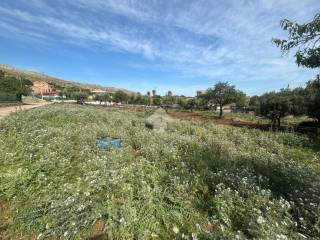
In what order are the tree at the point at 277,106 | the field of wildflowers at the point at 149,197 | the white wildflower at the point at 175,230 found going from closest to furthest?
1. the white wildflower at the point at 175,230
2. the field of wildflowers at the point at 149,197
3. the tree at the point at 277,106

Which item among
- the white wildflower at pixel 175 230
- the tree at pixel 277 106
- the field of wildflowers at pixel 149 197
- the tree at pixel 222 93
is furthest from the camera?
the tree at pixel 222 93

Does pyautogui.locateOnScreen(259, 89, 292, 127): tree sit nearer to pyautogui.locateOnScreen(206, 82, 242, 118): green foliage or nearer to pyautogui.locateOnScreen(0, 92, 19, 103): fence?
pyautogui.locateOnScreen(206, 82, 242, 118): green foliage

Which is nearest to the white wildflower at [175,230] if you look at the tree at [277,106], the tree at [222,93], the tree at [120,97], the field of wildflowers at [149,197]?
the field of wildflowers at [149,197]

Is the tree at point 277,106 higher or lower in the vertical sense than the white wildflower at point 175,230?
higher

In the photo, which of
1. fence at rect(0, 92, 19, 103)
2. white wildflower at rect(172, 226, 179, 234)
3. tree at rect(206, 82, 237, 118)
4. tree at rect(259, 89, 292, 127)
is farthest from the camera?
tree at rect(206, 82, 237, 118)

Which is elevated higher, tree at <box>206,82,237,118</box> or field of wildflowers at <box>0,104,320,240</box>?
tree at <box>206,82,237,118</box>

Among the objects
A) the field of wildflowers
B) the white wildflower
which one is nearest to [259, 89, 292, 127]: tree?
the field of wildflowers

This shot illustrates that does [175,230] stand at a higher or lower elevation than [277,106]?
lower

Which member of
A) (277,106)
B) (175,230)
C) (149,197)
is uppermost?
(277,106)

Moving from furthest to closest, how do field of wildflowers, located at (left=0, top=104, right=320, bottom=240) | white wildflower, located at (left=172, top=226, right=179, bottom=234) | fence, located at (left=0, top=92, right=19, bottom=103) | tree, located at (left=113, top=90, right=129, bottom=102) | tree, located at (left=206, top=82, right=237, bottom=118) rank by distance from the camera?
1. tree, located at (left=113, top=90, right=129, bottom=102)
2. tree, located at (left=206, top=82, right=237, bottom=118)
3. fence, located at (left=0, top=92, right=19, bottom=103)
4. field of wildflowers, located at (left=0, top=104, right=320, bottom=240)
5. white wildflower, located at (left=172, top=226, right=179, bottom=234)

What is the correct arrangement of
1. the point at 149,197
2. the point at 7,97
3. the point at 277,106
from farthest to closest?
the point at 7,97 → the point at 277,106 → the point at 149,197

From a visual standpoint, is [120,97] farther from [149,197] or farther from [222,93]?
[149,197]

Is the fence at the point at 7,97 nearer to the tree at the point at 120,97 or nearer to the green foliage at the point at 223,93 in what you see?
the green foliage at the point at 223,93

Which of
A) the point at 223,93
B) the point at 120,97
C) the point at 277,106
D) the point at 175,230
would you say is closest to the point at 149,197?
the point at 175,230
